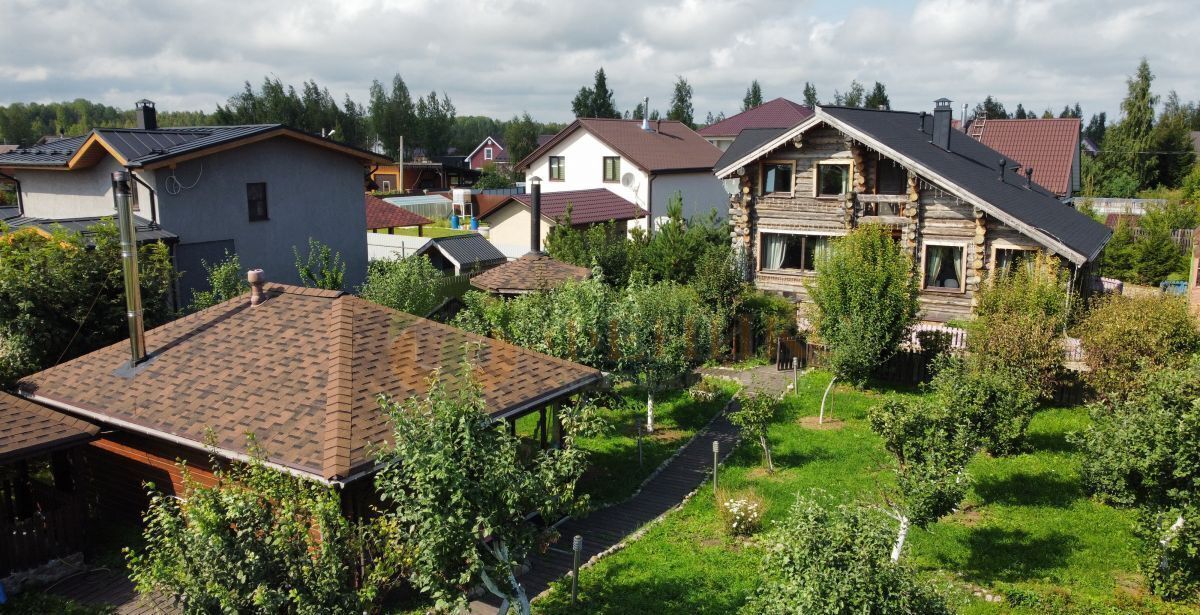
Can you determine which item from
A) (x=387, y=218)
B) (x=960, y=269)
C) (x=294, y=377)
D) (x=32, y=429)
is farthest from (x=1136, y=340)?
(x=387, y=218)

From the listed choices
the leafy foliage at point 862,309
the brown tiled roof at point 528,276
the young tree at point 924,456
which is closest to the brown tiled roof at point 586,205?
the brown tiled roof at point 528,276

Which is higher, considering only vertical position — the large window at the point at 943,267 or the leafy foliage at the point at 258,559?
the large window at the point at 943,267

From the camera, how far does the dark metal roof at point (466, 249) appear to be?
31.7m

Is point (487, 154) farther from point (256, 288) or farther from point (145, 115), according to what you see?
point (256, 288)

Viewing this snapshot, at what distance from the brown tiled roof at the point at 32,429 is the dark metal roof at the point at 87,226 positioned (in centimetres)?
853

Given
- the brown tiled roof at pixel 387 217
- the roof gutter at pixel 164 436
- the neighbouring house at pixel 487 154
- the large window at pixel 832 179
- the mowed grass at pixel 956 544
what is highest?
the neighbouring house at pixel 487 154

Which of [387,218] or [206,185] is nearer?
[206,185]

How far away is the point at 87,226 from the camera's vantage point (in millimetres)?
22453

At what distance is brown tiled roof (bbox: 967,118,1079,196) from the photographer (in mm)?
41469

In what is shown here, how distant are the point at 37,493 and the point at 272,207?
14.3 m

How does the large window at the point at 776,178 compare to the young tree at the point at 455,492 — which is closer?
the young tree at the point at 455,492

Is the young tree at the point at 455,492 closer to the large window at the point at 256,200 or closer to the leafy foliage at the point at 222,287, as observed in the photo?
the leafy foliage at the point at 222,287

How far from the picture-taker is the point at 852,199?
28.7m

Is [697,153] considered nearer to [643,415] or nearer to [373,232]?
[373,232]
